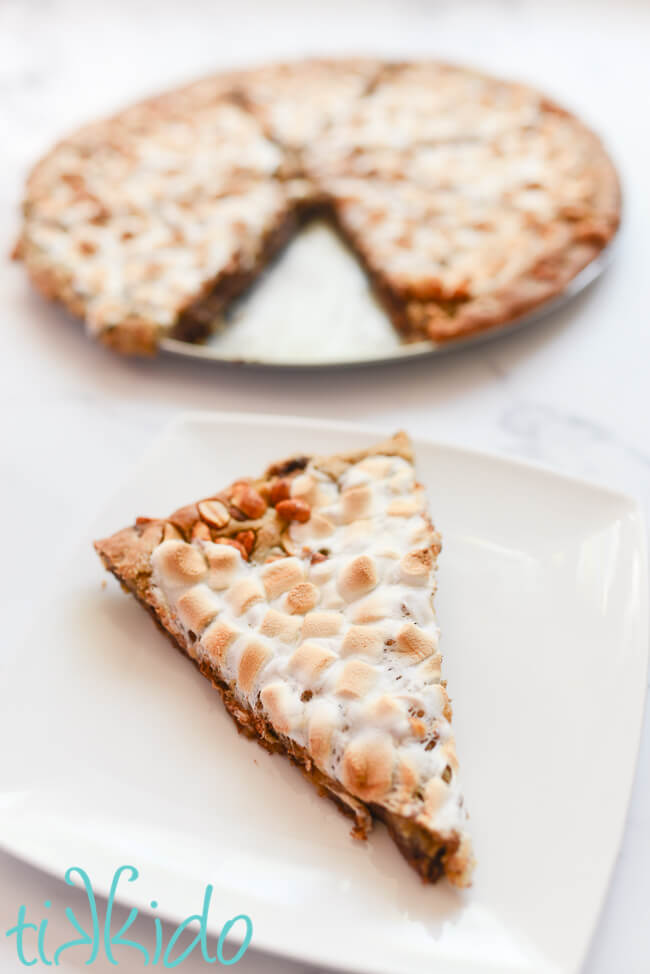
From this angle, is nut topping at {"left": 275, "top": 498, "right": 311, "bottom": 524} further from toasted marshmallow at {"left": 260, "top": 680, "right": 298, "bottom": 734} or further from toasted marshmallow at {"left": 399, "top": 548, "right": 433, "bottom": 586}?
toasted marshmallow at {"left": 260, "top": 680, "right": 298, "bottom": 734}

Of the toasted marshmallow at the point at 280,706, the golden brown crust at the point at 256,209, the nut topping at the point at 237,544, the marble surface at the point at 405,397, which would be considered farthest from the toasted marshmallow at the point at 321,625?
the golden brown crust at the point at 256,209

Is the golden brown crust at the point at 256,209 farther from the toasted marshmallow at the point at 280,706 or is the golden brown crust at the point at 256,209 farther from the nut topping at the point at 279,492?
the toasted marshmallow at the point at 280,706

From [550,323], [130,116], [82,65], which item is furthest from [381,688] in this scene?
[82,65]

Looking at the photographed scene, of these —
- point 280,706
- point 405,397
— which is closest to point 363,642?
point 280,706

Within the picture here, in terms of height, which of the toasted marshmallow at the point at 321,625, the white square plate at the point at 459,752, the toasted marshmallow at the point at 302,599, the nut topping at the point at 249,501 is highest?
the nut topping at the point at 249,501

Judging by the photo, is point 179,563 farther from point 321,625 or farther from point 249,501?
point 321,625

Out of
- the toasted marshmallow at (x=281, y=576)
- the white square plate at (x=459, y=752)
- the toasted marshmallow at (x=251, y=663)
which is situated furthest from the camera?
the toasted marshmallow at (x=281, y=576)

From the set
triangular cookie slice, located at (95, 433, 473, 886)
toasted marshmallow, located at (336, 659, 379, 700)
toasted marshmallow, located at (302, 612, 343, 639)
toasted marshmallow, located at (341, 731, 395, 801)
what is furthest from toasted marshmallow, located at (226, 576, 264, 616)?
toasted marshmallow, located at (341, 731, 395, 801)
